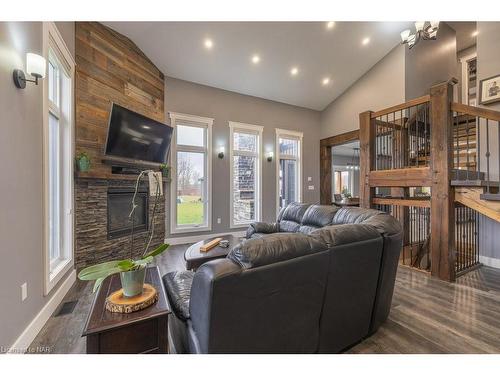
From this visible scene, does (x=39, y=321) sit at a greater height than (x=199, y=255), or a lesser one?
lesser

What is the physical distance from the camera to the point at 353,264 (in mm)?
1654

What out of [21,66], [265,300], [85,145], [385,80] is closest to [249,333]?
[265,300]

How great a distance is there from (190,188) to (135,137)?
181 centimetres

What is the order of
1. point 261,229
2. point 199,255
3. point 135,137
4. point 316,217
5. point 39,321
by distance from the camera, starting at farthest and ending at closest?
1. point 261,229
2. point 135,137
3. point 316,217
4. point 199,255
5. point 39,321

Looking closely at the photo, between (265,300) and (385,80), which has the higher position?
(385,80)

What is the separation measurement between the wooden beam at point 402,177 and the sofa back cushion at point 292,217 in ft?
4.19

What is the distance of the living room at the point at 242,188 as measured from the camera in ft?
4.55

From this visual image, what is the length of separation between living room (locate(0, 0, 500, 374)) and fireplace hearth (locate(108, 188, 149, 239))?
0.12 ft

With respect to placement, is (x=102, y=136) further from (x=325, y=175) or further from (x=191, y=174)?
(x=325, y=175)

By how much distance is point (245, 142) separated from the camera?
20.4ft

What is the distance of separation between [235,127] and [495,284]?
5323 mm

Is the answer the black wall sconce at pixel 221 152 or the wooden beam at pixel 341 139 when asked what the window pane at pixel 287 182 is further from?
the black wall sconce at pixel 221 152

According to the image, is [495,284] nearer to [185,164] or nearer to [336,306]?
[336,306]

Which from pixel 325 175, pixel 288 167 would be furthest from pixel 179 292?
pixel 325 175
